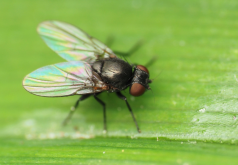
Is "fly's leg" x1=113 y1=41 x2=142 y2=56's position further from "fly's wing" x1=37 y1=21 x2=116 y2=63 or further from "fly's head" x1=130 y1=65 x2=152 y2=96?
A: "fly's head" x1=130 y1=65 x2=152 y2=96

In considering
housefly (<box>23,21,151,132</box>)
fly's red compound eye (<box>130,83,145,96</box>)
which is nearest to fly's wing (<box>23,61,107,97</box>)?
housefly (<box>23,21,151,132</box>)

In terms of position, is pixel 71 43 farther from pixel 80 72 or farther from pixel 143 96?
pixel 143 96

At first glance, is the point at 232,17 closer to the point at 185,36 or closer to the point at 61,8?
the point at 185,36

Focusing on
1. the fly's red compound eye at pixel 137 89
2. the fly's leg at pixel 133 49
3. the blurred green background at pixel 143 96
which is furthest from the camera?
the fly's leg at pixel 133 49

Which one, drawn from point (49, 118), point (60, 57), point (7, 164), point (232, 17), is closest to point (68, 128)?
point (49, 118)

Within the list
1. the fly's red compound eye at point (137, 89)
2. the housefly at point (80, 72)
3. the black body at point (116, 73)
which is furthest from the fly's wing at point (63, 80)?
the fly's red compound eye at point (137, 89)

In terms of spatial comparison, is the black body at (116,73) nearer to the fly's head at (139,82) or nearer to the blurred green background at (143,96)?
the fly's head at (139,82)
